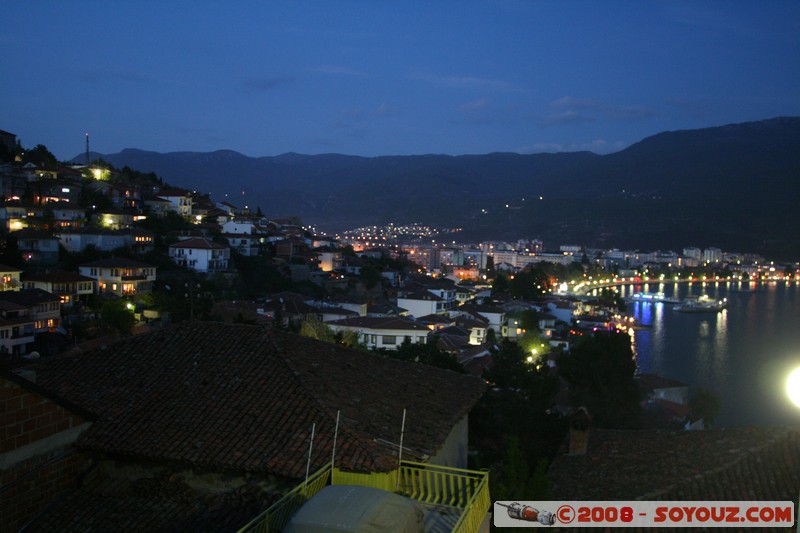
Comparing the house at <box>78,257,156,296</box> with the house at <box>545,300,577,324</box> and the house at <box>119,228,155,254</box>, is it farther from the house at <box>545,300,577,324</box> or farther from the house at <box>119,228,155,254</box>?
the house at <box>545,300,577,324</box>

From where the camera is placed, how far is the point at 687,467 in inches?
261

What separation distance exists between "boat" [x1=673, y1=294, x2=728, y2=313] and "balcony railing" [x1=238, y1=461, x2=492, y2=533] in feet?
176

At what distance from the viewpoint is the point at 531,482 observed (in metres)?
4.50

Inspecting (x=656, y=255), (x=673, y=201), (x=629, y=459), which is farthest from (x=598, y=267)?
(x=629, y=459)

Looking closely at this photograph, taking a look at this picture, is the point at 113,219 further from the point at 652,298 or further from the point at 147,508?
the point at 652,298

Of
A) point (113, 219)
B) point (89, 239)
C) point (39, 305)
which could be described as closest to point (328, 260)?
point (113, 219)

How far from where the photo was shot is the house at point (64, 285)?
2178cm

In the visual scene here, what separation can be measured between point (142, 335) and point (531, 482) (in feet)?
12.1

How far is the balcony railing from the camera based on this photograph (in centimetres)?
325

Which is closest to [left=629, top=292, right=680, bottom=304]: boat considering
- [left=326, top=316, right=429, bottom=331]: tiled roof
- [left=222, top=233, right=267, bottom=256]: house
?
[left=222, top=233, right=267, bottom=256]: house

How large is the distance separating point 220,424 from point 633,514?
2.78 m

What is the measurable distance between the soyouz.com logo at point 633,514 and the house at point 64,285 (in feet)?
69.3

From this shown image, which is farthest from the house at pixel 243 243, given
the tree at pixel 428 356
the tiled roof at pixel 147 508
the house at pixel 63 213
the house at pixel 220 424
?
the tiled roof at pixel 147 508

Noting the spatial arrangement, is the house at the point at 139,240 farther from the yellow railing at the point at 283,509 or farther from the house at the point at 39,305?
the yellow railing at the point at 283,509
